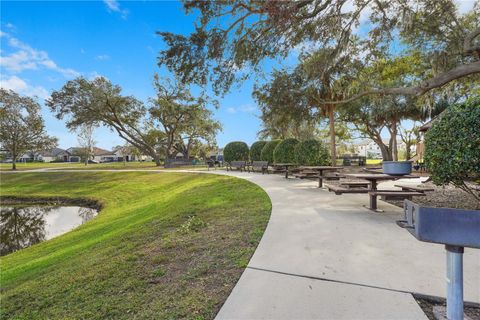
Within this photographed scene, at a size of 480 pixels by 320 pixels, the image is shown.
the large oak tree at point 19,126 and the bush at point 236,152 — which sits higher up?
the large oak tree at point 19,126

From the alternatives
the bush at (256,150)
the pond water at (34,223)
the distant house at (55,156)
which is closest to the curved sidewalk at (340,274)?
the pond water at (34,223)

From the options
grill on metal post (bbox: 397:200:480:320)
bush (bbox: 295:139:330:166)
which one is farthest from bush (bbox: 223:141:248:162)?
grill on metal post (bbox: 397:200:480:320)

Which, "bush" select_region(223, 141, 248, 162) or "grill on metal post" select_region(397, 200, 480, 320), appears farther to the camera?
"bush" select_region(223, 141, 248, 162)

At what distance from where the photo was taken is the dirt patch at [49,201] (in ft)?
46.9

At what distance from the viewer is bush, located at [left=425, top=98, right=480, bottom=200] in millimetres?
2605

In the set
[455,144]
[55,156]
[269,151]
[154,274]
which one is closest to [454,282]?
[455,144]

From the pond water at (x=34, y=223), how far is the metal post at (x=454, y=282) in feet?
37.3

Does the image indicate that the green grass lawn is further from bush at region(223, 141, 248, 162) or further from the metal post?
bush at region(223, 141, 248, 162)

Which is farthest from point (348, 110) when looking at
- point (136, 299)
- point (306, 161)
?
point (136, 299)

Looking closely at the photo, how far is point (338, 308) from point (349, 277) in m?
0.60

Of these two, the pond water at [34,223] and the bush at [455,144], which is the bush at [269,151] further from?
the bush at [455,144]

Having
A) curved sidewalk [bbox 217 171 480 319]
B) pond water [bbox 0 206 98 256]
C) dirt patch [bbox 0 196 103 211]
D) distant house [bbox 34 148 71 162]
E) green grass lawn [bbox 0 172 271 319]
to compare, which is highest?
distant house [bbox 34 148 71 162]

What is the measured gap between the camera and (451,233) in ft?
4.91

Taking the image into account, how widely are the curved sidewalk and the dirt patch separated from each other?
13.6 metres
